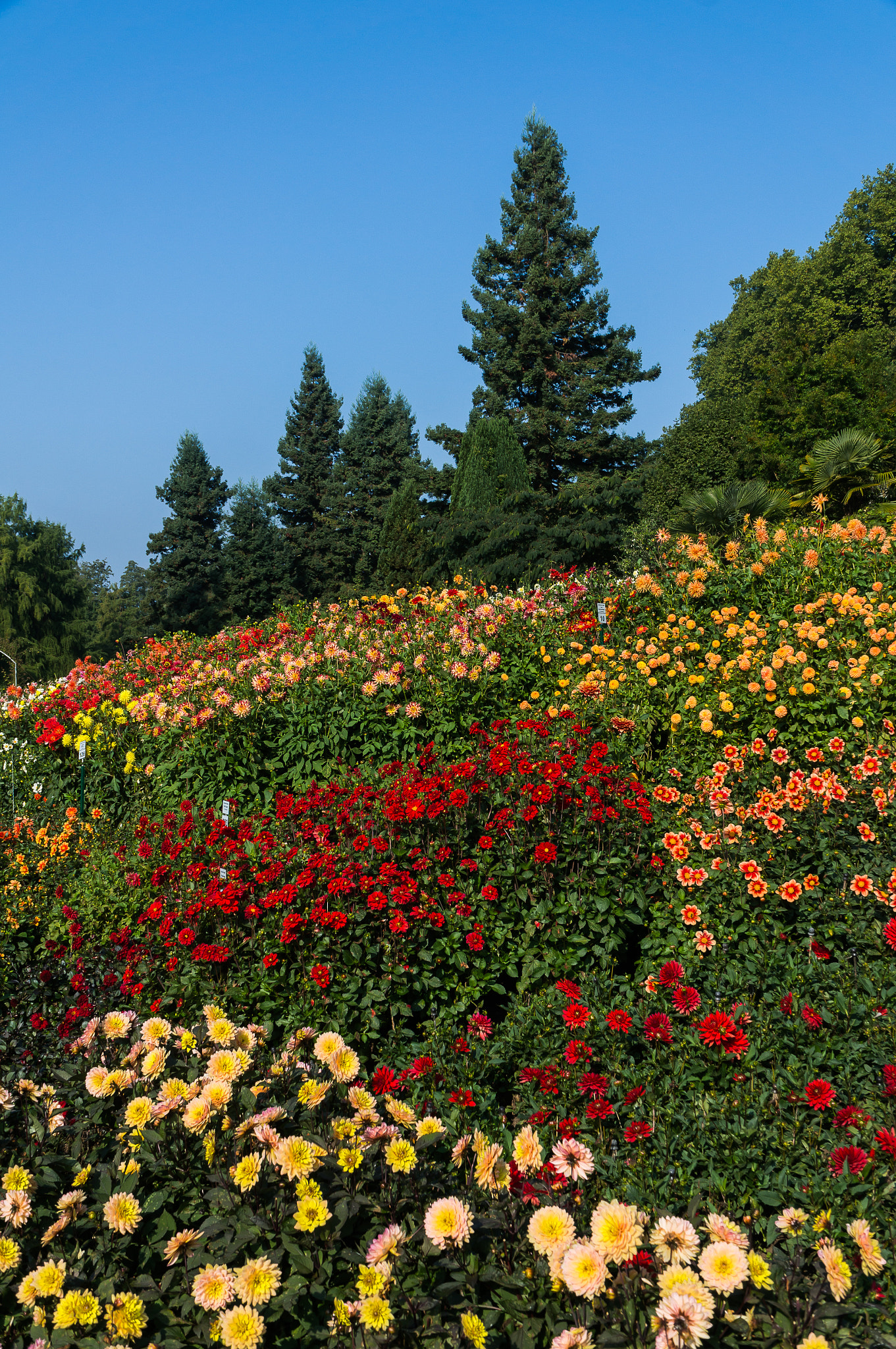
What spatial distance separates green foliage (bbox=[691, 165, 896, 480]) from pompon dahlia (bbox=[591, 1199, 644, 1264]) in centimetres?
2062

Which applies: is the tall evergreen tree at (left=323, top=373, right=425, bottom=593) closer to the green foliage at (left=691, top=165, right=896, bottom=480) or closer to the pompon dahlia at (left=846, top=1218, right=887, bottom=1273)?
the green foliage at (left=691, top=165, right=896, bottom=480)

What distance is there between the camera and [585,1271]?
1.46 m

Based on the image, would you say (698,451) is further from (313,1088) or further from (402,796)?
(313,1088)

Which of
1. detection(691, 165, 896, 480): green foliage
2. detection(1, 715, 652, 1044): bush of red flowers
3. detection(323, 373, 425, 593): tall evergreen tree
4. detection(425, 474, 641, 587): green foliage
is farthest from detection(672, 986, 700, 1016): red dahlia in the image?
detection(323, 373, 425, 593): tall evergreen tree

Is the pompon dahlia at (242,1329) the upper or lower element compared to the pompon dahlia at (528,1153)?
upper

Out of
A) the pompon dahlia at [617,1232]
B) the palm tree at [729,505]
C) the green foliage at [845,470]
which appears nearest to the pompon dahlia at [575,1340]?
the pompon dahlia at [617,1232]

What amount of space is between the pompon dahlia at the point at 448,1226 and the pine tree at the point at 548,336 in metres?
23.5

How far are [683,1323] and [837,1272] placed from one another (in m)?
0.31

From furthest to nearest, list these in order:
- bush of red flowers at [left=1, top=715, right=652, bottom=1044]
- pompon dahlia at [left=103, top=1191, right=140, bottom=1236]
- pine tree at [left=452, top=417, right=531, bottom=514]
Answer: pine tree at [left=452, top=417, right=531, bottom=514], bush of red flowers at [left=1, top=715, right=652, bottom=1044], pompon dahlia at [left=103, top=1191, right=140, bottom=1236]

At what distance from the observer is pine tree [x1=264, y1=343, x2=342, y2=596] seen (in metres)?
36.5

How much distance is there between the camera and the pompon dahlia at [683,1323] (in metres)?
1.36

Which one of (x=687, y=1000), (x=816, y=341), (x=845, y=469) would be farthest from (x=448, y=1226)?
(x=816, y=341)

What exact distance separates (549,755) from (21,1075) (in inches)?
95.3

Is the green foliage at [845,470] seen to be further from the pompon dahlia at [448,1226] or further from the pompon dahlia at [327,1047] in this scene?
the pompon dahlia at [448,1226]
